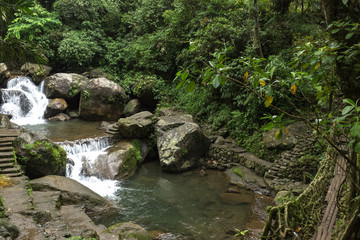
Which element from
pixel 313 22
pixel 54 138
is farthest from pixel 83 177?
pixel 313 22

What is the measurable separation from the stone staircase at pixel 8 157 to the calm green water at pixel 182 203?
2.57 m

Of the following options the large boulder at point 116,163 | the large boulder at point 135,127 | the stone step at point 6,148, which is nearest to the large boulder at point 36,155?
the stone step at point 6,148

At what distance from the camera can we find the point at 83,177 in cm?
948

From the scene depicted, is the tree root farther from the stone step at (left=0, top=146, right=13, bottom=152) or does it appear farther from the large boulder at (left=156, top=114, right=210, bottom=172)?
the stone step at (left=0, top=146, right=13, bottom=152)

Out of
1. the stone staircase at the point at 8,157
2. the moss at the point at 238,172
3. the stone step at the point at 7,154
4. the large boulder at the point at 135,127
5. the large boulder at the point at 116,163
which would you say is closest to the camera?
the stone staircase at the point at 8,157

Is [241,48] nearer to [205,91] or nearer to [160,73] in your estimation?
[205,91]

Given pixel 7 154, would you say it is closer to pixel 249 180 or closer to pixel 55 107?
pixel 249 180

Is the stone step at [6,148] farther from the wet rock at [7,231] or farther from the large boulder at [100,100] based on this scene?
the large boulder at [100,100]

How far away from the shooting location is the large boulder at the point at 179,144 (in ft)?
33.3

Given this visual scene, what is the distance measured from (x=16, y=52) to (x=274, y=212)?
3.58 m

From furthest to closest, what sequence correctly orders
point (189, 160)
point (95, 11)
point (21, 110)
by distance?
point (95, 11) < point (21, 110) < point (189, 160)

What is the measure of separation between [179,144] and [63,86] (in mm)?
8679

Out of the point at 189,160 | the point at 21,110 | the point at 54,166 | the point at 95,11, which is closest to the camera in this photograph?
the point at 54,166

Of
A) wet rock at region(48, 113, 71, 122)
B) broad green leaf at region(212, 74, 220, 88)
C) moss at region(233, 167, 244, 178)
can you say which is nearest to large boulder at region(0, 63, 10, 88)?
wet rock at region(48, 113, 71, 122)
